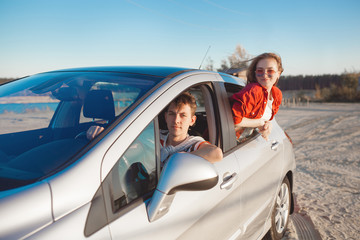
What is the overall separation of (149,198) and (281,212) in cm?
211

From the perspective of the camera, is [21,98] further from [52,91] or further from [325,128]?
[325,128]

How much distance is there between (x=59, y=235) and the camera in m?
0.97

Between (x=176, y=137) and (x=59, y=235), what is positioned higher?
(x=176, y=137)

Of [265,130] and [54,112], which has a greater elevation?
[54,112]

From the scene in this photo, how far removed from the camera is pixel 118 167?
121 cm

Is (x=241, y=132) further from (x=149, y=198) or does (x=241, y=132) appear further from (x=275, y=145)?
(x=149, y=198)

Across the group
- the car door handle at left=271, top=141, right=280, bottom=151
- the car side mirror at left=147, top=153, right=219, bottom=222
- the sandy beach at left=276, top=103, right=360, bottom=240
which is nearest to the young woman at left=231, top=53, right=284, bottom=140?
the car door handle at left=271, top=141, right=280, bottom=151

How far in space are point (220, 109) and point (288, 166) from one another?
4.50 ft

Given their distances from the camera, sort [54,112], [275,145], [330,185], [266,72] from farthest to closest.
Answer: [330,185]
[266,72]
[275,145]
[54,112]

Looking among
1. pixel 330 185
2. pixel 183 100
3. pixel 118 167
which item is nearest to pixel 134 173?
pixel 118 167

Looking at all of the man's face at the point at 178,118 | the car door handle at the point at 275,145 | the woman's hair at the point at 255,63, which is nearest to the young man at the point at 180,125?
the man's face at the point at 178,118

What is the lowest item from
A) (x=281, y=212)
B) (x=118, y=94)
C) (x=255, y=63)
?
(x=281, y=212)

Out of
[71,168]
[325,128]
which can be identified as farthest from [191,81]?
[325,128]

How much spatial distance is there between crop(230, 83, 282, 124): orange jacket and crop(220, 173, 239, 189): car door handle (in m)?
0.57
